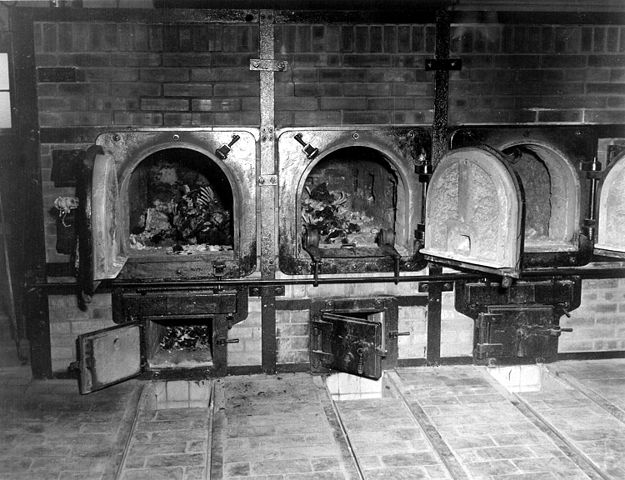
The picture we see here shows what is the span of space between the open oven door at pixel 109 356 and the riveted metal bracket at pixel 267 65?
197cm

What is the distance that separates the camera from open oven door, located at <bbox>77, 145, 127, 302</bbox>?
11.5 ft

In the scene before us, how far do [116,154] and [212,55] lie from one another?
95 centimetres

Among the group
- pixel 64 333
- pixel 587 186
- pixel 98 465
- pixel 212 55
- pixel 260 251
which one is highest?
pixel 212 55

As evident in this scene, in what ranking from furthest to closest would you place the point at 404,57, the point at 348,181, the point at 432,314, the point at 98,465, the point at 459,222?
the point at 348,181 < the point at 432,314 < the point at 404,57 < the point at 459,222 < the point at 98,465

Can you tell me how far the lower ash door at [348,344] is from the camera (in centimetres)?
422

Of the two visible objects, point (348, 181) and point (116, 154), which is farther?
point (348, 181)

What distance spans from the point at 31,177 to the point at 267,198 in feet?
5.39

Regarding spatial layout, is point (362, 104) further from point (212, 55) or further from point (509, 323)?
point (509, 323)

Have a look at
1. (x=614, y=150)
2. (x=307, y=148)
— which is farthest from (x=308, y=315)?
(x=614, y=150)

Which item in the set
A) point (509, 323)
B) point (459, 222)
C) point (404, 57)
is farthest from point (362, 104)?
point (509, 323)

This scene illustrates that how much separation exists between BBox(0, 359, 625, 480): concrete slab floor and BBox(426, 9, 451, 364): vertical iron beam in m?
0.24

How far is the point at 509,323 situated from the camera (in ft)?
15.3

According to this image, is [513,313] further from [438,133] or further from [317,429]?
[317,429]

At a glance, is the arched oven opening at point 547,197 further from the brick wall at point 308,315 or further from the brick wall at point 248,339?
the brick wall at point 248,339
